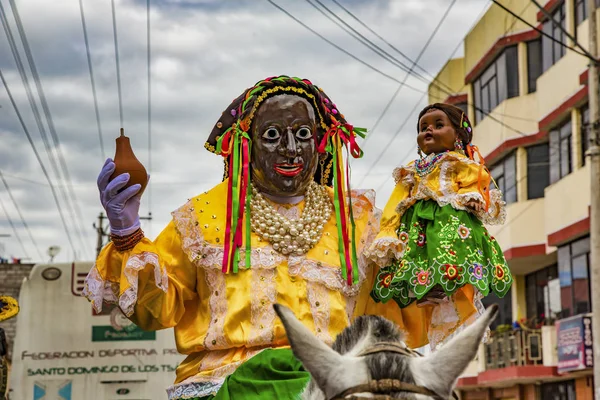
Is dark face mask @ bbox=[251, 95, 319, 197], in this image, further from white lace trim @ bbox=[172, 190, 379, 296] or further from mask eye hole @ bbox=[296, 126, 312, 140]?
white lace trim @ bbox=[172, 190, 379, 296]

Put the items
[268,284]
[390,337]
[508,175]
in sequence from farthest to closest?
[508,175] → [268,284] → [390,337]

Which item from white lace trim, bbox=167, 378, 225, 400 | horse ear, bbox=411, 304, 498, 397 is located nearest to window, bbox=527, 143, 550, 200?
white lace trim, bbox=167, 378, 225, 400

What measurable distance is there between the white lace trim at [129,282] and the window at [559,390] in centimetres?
2187

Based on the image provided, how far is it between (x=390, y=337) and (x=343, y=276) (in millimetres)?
1675

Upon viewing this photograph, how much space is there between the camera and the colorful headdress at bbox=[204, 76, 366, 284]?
5074mm

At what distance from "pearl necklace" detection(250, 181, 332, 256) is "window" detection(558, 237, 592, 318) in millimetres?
18930

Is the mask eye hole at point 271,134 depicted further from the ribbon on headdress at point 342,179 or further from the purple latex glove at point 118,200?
the purple latex glove at point 118,200

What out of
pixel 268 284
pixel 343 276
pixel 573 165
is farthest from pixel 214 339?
pixel 573 165

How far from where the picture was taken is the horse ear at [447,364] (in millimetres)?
3135

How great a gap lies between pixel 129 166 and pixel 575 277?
812 inches

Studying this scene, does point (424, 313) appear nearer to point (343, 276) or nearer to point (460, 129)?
point (343, 276)

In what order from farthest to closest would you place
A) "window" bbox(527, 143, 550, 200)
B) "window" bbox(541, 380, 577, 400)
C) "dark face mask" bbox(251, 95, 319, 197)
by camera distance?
"window" bbox(527, 143, 550, 200), "window" bbox(541, 380, 577, 400), "dark face mask" bbox(251, 95, 319, 197)

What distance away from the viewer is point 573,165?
24.5 meters

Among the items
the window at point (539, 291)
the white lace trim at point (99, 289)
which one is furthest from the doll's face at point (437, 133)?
the window at point (539, 291)
